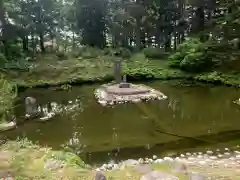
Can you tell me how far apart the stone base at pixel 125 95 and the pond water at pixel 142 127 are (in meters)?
0.57

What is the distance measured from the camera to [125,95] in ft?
56.1

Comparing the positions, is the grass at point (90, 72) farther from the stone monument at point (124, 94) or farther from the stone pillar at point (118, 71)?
the stone monument at point (124, 94)

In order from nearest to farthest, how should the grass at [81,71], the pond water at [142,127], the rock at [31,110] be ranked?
the pond water at [142,127] → the rock at [31,110] → the grass at [81,71]

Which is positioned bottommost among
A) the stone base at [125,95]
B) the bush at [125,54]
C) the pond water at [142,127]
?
the pond water at [142,127]

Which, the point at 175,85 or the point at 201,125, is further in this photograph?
the point at 175,85

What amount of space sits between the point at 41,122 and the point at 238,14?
47.7 ft

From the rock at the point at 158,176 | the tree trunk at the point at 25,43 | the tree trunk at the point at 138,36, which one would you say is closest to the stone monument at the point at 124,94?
the rock at the point at 158,176

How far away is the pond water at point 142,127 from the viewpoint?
32.5ft

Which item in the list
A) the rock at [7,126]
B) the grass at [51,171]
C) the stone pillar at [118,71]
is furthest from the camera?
the stone pillar at [118,71]

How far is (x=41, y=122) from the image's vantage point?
42.6 ft

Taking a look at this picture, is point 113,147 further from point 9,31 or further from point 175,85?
A: point 9,31

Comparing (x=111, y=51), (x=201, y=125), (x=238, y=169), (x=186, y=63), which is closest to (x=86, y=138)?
(x=201, y=125)

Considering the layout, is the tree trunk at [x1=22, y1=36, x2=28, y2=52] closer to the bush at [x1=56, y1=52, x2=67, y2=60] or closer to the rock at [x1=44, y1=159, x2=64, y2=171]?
the bush at [x1=56, y1=52, x2=67, y2=60]

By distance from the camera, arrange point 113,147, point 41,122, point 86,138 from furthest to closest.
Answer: point 41,122 → point 86,138 → point 113,147
